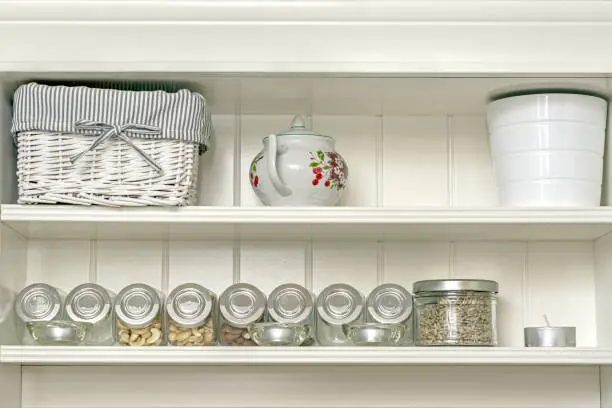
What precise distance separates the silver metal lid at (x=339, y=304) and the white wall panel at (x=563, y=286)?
34 centimetres

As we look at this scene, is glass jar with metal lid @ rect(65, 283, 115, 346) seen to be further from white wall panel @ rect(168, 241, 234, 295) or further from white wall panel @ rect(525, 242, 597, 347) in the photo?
white wall panel @ rect(525, 242, 597, 347)

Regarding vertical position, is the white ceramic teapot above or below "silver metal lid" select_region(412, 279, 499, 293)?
above

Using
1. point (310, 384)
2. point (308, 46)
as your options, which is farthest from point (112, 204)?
point (310, 384)

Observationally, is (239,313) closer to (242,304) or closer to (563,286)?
(242,304)

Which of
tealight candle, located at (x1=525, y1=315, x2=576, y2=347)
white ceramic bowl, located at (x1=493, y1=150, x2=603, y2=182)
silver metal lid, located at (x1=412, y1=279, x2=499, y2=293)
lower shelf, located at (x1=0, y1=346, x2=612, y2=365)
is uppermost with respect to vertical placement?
white ceramic bowl, located at (x1=493, y1=150, x2=603, y2=182)

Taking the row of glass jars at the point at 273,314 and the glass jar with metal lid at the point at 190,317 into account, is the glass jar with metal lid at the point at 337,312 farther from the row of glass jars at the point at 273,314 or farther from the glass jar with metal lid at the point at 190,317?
the glass jar with metal lid at the point at 190,317

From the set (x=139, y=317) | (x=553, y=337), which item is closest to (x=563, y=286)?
(x=553, y=337)

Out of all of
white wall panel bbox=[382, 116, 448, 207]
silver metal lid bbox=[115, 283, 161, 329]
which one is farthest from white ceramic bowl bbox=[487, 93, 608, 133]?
silver metal lid bbox=[115, 283, 161, 329]

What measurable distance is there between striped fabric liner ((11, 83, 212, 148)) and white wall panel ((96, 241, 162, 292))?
28 centimetres

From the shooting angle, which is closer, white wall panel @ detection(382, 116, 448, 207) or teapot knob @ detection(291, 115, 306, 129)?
teapot knob @ detection(291, 115, 306, 129)

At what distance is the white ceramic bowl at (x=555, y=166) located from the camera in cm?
150

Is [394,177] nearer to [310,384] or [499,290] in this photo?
[499,290]

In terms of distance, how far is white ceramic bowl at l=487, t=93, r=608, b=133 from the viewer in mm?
1510

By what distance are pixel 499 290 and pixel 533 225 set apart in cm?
22
